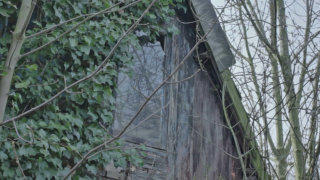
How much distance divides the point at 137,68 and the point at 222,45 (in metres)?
1.56

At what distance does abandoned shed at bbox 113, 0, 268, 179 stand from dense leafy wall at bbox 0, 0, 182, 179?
0.48m

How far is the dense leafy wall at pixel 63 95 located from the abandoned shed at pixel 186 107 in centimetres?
48

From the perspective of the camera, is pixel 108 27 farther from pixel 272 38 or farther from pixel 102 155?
pixel 272 38

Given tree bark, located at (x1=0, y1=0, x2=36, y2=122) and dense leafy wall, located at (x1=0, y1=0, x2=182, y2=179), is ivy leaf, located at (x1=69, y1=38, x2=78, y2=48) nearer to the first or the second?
dense leafy wall, located at (x1=0, y1=0, x2=182, y2=179)

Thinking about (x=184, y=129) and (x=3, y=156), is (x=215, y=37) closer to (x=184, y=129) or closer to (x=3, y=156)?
(x=184, y=129)

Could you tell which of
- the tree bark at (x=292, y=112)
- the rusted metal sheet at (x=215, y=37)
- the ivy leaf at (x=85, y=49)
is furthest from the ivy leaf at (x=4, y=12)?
the tree bark at (x=292, y=112)

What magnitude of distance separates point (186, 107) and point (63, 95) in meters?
2.31

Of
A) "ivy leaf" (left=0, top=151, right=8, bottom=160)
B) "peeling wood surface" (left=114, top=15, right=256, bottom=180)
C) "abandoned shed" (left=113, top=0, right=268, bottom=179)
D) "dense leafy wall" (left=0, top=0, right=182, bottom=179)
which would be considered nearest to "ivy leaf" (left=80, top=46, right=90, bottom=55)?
"dense leafy wall" (left=0, top=0, right=182, bottom=179)

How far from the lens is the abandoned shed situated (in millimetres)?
5957

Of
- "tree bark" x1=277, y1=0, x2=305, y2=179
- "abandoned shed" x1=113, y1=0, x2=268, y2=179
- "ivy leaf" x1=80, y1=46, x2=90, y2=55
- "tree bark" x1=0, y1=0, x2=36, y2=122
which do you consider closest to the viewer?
"tree bark" x1=0, y1=0, x2=36, y2=122

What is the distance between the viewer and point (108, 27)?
5414mm

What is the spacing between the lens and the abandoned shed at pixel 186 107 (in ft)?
19.5

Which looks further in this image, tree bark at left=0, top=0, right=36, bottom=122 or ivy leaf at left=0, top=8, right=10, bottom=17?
ivy leaf at left=0, top=8, right=10, bottom=17

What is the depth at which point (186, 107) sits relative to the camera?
6773mm
